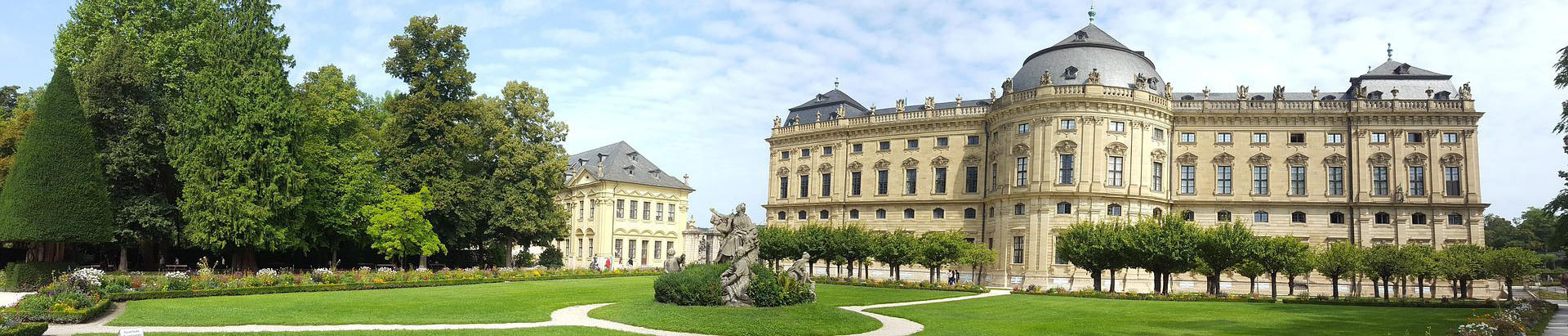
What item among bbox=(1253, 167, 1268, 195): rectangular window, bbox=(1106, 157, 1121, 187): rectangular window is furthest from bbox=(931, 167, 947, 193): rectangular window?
bbox=(1253, 167, 1268, 195): rectangular window

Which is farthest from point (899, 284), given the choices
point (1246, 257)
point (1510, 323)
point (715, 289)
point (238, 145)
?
point (238, 145)

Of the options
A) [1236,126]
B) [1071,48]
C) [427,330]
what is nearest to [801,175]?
[1071,48]

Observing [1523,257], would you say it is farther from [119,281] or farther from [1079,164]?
[119,281]

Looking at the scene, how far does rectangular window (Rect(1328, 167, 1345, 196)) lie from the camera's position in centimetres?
5094

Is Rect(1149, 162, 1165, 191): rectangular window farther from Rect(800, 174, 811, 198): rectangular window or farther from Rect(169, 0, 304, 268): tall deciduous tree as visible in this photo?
Rect(169, 0, 304, 268): tall deciduous tree

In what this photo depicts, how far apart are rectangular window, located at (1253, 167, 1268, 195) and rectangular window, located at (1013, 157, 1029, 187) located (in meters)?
13.1

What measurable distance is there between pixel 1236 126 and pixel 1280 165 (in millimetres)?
3168

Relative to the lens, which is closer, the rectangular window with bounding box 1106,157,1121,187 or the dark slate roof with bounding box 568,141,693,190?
the rectangular window with bounding box 1106,157,1121,187

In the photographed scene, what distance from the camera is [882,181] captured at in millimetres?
60750

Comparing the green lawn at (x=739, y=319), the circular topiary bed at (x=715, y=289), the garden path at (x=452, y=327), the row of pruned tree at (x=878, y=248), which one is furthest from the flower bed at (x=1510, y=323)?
the row of pruned tree at (x=878, y=248)

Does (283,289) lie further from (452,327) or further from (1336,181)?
(1336,181)

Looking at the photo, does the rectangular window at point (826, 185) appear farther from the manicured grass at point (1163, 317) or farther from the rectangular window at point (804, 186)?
the manicured grass at point (1163, 317)

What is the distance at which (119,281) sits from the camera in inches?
1063

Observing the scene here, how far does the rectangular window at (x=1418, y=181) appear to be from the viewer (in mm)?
49625
